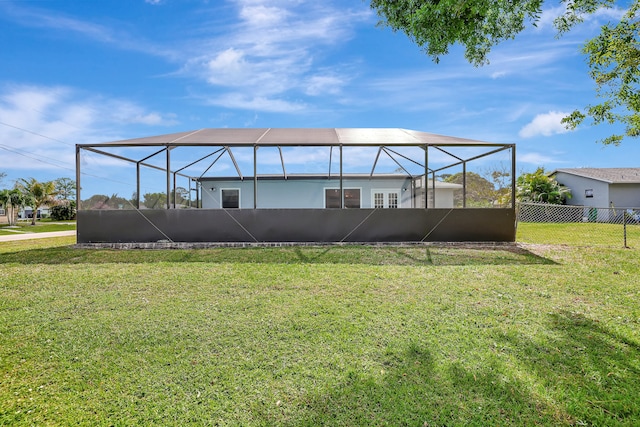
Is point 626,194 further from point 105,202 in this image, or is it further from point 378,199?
point 105,202

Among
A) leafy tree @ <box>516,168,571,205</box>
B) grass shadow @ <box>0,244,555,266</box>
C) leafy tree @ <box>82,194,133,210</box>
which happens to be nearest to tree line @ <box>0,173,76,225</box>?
grass shadow @ <box>0,244,555,266</box>

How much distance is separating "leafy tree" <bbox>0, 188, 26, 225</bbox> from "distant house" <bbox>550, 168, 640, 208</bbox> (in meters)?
39.5

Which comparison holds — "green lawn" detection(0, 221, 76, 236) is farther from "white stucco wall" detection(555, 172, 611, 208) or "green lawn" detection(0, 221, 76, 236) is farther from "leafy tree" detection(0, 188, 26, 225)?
"white stucco wall" detection(555, 172, 611, 208)

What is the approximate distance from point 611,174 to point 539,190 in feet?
15.3

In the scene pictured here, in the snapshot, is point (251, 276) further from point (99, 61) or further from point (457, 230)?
point (99, 61)

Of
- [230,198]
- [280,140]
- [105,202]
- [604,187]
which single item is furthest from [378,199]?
[604,187]

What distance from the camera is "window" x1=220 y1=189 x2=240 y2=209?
1328 centimetres

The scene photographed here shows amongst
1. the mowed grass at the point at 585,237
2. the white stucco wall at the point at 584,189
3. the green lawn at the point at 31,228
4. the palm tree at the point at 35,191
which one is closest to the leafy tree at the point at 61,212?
the palm tree at the point at 35,191

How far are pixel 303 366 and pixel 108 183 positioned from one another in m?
9.04

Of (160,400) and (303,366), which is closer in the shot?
(160,400)

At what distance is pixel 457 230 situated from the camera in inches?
318

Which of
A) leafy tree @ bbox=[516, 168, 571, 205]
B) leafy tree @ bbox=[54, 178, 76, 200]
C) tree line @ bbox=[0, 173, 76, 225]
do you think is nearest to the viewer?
leafy tree @ bbox=[516, 168, 571, 205]

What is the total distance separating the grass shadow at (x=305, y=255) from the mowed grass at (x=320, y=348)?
0.95 metres

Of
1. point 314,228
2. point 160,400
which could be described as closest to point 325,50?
point 314,228
